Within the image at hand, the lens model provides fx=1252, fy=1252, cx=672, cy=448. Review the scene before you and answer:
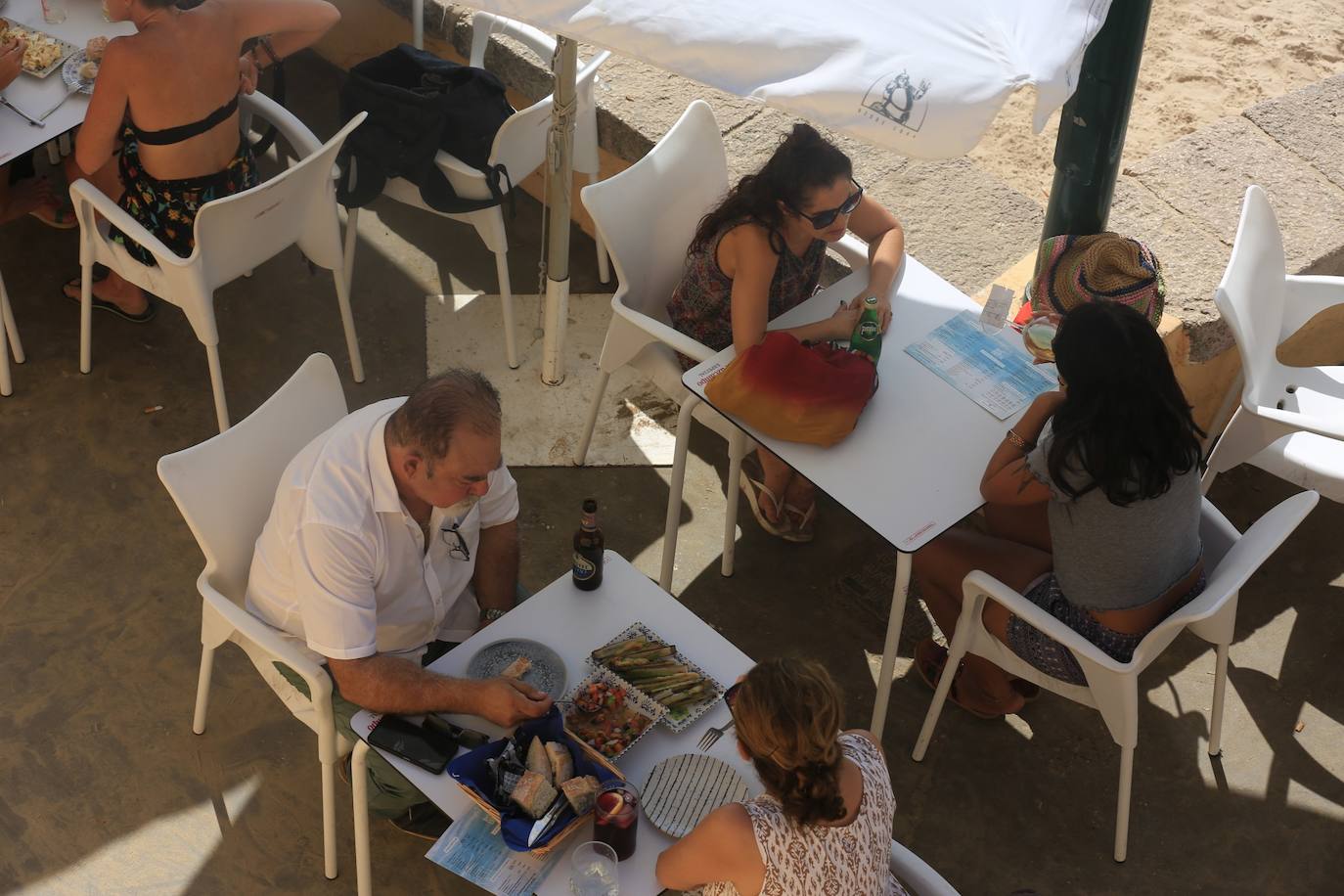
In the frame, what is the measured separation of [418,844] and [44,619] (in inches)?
54.6

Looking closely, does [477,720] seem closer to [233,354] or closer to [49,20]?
[233,354]

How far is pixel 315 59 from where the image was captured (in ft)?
19.8

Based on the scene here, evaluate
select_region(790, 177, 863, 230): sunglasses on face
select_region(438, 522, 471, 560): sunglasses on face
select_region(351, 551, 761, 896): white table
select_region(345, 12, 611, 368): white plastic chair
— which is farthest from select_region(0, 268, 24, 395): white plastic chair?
select_region(790, 177, 863, 230): sunglasses on face

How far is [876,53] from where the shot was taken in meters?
2.51

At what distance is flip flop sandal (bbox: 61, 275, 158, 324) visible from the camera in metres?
4.71

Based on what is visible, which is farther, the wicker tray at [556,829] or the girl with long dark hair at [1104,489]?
the girl with long dark hair at [1104,489]

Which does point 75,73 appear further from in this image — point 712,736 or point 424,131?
point 712,736

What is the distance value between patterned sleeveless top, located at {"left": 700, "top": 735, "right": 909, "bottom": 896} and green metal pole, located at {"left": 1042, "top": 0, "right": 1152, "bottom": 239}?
7.35 feet

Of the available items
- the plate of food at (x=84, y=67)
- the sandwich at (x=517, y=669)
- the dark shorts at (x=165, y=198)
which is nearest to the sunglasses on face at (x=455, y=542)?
the sandwich at (x=517, y=669)

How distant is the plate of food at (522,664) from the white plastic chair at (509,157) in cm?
199

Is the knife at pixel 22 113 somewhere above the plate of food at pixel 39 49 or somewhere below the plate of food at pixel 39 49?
below

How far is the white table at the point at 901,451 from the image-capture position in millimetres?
3107

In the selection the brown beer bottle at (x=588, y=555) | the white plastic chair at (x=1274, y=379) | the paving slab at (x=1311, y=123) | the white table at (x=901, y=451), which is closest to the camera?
the brown beer bottle at (x=588, y=555)

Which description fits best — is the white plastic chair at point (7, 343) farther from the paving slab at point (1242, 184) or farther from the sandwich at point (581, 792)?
the paving slab at point (1242, 184)
